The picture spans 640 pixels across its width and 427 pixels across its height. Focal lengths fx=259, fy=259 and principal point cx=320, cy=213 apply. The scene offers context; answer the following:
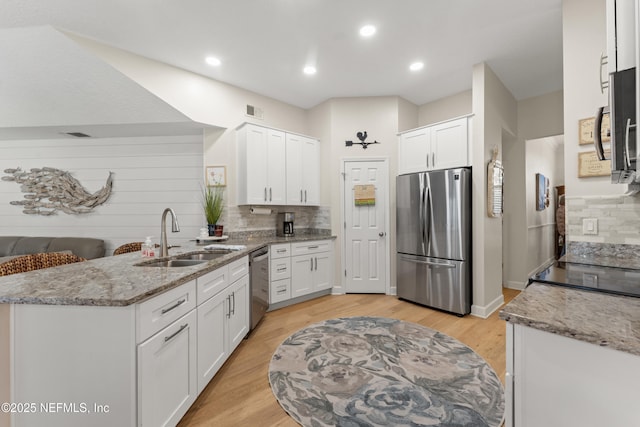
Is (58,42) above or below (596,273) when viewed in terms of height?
above

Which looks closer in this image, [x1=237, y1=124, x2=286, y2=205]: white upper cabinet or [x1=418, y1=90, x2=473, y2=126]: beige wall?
[x1=237, y1=124, x2=286, y2=205]: white upper cabinet

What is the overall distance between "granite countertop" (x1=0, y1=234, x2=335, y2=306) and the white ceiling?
2.08m

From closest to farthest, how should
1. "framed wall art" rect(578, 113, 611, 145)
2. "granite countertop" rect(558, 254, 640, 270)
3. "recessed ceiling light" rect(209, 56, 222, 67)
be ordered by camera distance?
1. "granite countertop" rect(558, 254, 640, 270)
2. "framed wall art" rect(578, 113, 611, 145)
3. "recessed ceiling light" rect(209, 56, 222, 67)

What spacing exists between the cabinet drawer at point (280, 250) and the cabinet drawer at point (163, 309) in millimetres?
1625

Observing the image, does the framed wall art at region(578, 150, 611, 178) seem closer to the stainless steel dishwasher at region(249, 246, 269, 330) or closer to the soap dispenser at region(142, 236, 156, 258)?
the stainless steel dishwasher at region(249, 246, 269, 330)

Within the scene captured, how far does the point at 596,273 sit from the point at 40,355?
267 cm

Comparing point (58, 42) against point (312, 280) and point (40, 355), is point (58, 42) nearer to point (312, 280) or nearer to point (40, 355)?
point (40, 355)

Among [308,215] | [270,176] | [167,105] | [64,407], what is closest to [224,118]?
[167,105]

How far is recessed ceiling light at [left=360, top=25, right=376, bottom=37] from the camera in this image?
240cm

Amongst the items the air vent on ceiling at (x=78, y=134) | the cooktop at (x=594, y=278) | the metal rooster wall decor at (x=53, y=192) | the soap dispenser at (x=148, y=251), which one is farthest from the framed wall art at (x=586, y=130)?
the air vent on ceiling at (x=78, y=134)

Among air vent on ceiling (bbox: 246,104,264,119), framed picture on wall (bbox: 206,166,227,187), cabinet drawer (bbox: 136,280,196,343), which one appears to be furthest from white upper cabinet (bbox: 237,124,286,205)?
cabinet drawer (bbox: 136,280,196,343)

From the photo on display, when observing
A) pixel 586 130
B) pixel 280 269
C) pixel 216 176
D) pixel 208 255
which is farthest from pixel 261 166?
pixel 586 130

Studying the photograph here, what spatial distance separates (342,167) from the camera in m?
3.92

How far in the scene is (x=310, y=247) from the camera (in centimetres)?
362
